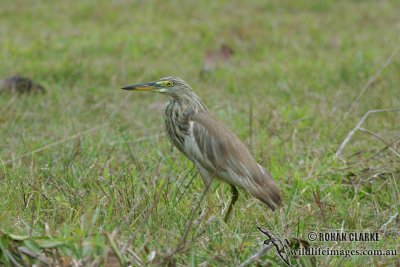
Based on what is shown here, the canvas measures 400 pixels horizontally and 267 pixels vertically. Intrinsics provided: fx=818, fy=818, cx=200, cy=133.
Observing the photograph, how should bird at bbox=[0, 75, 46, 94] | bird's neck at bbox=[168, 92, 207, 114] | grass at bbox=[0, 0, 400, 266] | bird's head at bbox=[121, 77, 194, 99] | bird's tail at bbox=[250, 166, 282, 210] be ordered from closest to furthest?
grass at bbox=[0, 0, 400, 266]
bird's tail at bbox=[250, 166, 282, 210]
bird's neck at bbox=[168, 92, 207, 114]
bird's head at bbox=[121, 77, 194, 99]
bird at bbox=[0, 75, 46, 94]

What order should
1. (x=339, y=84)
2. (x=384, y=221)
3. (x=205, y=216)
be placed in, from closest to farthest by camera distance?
(x=205, y=216)
(x=384, y=221)
(x=339, y=84)

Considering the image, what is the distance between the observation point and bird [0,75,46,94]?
7414 mm

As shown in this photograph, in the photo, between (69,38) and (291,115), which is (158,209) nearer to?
(291,115)

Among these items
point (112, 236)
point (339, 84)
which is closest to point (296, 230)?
point (112, 236)

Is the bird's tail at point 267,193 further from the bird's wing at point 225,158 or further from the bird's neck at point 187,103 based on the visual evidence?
the bird's neck at point 187,103

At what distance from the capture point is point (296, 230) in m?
4.29

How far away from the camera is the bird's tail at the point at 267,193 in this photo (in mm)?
4266

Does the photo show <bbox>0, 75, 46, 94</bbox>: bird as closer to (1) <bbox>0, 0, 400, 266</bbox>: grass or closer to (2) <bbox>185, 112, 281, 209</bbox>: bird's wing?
(1) <bbox>0, 0, 400, 266</bbox>: grass

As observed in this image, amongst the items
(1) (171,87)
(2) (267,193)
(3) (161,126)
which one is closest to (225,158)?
(2) (267,193)

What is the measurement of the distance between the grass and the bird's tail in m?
0.12

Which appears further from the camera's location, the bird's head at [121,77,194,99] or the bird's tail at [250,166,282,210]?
the bird's head at [121,77,194,99]

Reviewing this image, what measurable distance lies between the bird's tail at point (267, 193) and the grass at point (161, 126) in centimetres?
12

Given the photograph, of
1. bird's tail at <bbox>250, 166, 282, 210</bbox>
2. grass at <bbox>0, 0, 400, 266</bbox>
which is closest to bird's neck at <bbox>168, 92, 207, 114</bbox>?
grass at <bbox>0, 0, 400, 266</bbox>

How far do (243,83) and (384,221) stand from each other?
12.9 ft
